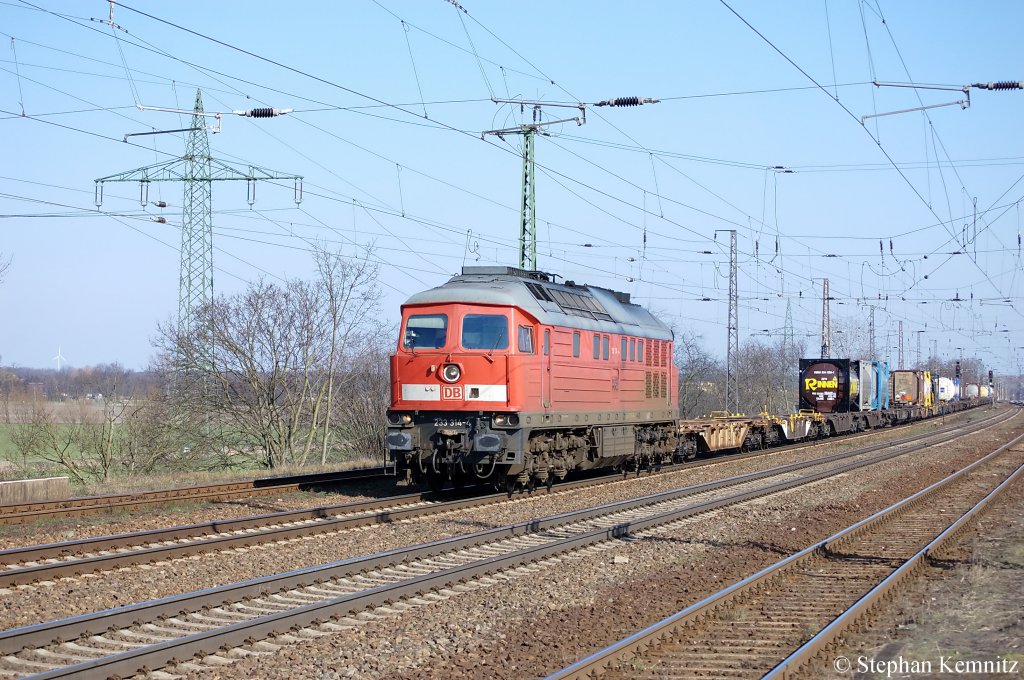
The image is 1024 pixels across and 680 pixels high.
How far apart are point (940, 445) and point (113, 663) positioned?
39361mm

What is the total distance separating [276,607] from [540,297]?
10953 mm

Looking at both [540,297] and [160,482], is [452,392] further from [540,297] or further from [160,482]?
[160,482]

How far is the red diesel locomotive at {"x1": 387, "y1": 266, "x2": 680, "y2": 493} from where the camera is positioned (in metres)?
18.7

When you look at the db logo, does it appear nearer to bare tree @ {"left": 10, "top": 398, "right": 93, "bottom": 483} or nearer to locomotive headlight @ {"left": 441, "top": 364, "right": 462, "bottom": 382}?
locomotive headlight @ {"left": 441, "top": 364, "right": 462, "bottom": 382}

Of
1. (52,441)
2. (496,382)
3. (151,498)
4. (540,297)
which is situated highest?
(540,297)

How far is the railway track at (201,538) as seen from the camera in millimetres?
11781

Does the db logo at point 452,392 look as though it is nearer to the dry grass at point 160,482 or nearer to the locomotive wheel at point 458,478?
the locomotive wheel at point 458,478

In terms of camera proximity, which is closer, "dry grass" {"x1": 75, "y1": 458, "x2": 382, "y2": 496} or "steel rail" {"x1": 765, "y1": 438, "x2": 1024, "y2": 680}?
"steel rail" {"x1": 765, "y1": 438, "x2": 1024, "y2": 680}

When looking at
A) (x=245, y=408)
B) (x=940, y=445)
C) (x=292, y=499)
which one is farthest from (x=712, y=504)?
(x=940, y=445)

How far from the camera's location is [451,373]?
62.1 feet

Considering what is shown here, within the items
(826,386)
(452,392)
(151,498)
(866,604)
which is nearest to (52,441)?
(151,498)

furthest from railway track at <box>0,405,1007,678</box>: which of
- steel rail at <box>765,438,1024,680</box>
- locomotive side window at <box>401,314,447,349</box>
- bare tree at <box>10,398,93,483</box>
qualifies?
bare tree at <box>10,398,93,483</box>

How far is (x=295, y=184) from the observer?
91.9 ft

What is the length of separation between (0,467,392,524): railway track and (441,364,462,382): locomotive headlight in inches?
168
